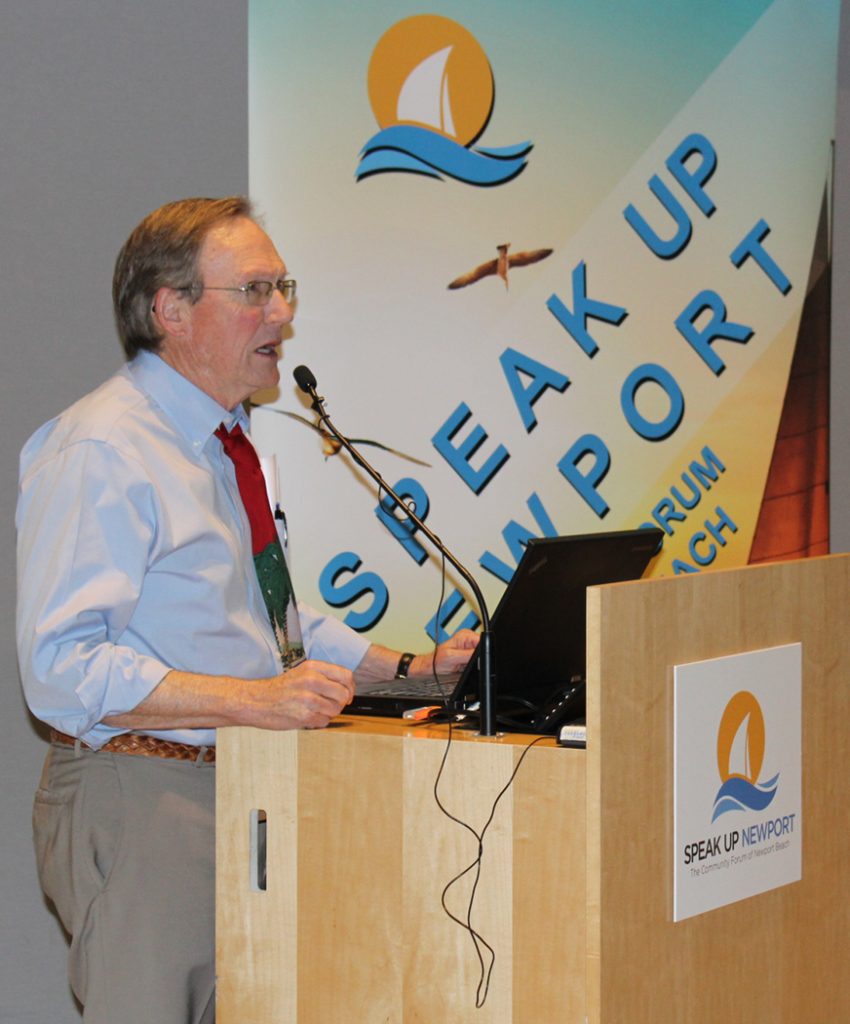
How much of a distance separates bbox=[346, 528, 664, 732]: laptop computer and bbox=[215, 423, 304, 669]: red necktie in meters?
0.14

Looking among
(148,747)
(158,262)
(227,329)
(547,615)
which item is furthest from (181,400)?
(547,615)

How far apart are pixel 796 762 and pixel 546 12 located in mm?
2154

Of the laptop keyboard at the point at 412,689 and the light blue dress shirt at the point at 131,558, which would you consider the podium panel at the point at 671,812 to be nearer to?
the laptop keyboard at the point at 412,689

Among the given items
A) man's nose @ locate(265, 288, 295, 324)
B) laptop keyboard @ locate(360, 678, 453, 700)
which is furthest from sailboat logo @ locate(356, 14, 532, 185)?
laptop keyboard @ locate(360, 678, 453, 700)

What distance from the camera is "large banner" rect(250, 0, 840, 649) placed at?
3.13 metres

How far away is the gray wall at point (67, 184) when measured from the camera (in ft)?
9.53

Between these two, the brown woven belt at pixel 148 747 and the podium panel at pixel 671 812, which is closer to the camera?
the podium panel at pixel 671 812

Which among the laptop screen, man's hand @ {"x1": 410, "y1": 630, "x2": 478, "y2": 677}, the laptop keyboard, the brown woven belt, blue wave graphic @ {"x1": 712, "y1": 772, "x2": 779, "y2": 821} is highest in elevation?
the laptop screen

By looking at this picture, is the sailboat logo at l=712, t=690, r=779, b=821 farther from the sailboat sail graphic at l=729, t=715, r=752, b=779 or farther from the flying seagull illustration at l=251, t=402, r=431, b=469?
the flying seagull illustration at l=251, t=402, r=431, b=469

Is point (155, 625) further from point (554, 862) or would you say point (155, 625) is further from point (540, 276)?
point (540, 276)

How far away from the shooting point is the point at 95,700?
1831 millimetres

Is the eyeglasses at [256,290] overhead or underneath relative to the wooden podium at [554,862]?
overhead

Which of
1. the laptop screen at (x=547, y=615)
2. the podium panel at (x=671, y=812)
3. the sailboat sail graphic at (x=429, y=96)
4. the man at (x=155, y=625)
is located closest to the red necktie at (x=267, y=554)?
the man at (x=155, y=625)

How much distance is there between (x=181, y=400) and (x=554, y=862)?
93cm
